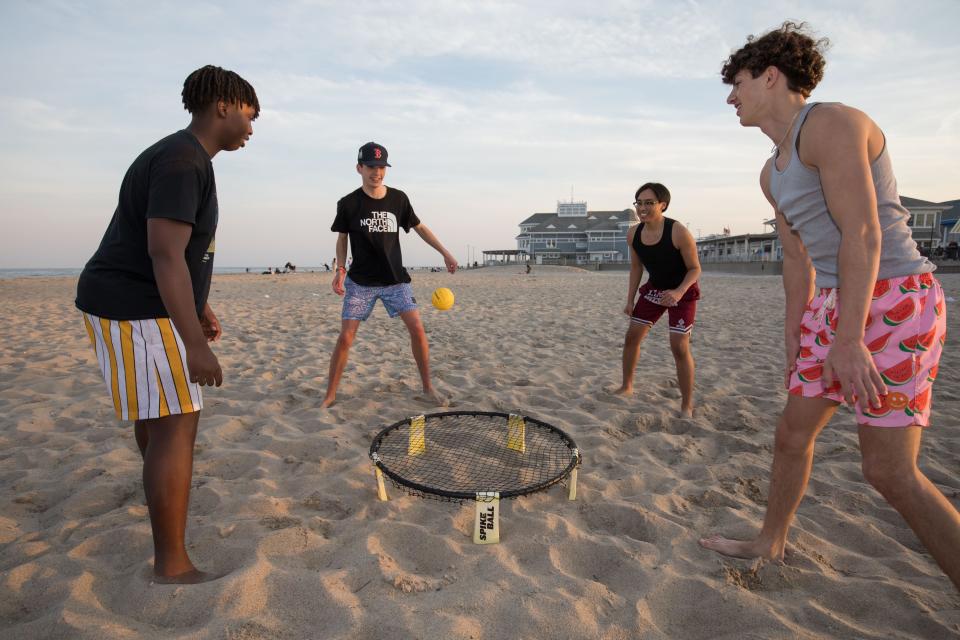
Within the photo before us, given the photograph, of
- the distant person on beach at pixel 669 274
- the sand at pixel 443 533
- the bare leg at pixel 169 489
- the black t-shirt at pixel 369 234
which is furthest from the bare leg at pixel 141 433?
the distant person on beach at pixel 669 274

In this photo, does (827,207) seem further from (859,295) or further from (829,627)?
(829,627)

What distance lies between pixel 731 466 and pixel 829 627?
154 cm

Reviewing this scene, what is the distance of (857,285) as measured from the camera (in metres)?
1.78

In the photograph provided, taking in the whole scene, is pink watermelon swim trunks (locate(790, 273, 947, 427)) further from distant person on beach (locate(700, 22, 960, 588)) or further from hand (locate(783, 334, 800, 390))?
hand (locate(783, 334, 800, 390))

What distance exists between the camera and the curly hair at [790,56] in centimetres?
204

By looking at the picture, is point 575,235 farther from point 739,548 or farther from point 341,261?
point 739,548

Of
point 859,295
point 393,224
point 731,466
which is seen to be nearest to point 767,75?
point 859,295

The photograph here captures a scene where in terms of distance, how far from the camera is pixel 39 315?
11086 mm

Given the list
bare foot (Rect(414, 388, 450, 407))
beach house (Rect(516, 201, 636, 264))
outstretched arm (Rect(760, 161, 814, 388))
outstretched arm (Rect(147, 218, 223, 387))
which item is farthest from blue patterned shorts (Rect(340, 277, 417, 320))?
beach house (Rect(516, 201, 636, 264))

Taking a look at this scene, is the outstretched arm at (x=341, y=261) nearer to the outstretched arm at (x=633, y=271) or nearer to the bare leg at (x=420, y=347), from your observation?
the bare leg at (x=420, y=347)

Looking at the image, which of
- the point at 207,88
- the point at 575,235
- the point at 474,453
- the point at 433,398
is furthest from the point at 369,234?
the point at 575,235

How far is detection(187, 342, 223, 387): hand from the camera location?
2020mm

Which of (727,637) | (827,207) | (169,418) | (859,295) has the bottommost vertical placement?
(727,637)

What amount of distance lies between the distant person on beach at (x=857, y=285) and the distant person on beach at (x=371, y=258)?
326cm
